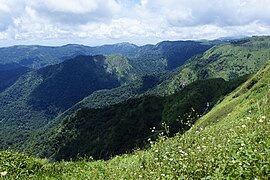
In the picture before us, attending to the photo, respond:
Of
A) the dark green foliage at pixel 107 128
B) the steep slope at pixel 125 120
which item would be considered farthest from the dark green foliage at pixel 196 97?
the dark green foliage at pixel 107 128

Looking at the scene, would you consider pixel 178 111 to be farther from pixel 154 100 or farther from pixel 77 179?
pixel 77 179

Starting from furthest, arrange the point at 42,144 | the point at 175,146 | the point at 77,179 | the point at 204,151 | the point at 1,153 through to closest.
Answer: the point at 42,144
the point at 1,153
the point at 77,179
the point at 175,146
the point at 204,151

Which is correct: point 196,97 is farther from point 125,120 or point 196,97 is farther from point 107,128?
point 107,128

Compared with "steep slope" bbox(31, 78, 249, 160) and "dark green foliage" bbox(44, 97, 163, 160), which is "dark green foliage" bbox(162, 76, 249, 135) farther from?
"dark green foliage" bbox(44, 97, 163, 160)

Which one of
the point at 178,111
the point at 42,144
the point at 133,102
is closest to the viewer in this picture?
the point at 178,111

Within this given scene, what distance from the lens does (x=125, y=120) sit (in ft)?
518

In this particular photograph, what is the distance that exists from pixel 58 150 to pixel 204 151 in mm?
178390

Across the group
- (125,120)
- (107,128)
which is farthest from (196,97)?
(107,128)

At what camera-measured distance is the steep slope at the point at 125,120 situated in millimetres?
138250

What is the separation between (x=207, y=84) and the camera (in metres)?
159

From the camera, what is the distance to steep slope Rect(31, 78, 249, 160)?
13825 centimetres

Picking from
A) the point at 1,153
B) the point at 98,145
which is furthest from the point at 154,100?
the point at 1,153

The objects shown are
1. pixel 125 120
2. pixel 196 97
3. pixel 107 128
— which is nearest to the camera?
pixel 196 97

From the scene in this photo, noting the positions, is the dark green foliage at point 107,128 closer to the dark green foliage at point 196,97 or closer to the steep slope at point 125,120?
the steep slope at point 125,120
